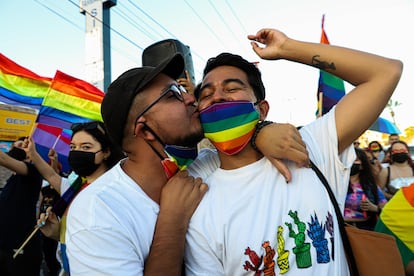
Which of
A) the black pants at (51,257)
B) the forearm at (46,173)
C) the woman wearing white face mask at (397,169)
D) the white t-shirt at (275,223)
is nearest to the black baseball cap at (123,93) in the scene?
the white t-shirt at (275,223)

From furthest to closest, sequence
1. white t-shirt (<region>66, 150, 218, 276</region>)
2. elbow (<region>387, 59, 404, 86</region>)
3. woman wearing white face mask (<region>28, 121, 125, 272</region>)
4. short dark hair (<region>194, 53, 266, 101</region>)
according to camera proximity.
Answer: woman wearing white face mask (<region>28, 121, 125, 272</region>) → short dark hair (<region>194, 53, 266, 101</region>) → elbow (<region>387, 59, 404, 86</region>) → white t-shirt (<region>66, 150, 218, 276</region>)

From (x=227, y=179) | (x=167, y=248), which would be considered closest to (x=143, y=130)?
(x=227, y=179)

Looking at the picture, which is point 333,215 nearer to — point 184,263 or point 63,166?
point 184,263

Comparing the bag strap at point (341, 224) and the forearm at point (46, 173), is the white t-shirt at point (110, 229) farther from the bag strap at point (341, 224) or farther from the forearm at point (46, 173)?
the forearm at point (46, 173)

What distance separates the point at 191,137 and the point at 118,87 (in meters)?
0.58

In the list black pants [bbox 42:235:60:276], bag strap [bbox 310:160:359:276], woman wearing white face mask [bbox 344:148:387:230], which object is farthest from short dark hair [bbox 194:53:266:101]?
black pants [bbox 42:235:60:276]

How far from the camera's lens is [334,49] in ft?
5.78

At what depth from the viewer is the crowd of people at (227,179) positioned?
4.96ft

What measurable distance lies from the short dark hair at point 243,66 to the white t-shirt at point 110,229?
0.99 meters

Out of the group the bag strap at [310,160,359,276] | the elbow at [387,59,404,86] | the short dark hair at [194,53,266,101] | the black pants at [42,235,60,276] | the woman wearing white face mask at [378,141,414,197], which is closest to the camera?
the bag strap at [310,160,359,276]

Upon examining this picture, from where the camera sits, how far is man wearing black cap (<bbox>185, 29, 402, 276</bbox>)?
1526mm

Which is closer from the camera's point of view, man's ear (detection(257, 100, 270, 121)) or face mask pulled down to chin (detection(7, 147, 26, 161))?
man's ear (detection(257, 100, 270, 121))

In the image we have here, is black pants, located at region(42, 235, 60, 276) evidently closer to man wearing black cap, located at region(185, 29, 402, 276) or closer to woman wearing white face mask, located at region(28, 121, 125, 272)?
woman wearing white face mask, located at region(28, 121, 125, 272)

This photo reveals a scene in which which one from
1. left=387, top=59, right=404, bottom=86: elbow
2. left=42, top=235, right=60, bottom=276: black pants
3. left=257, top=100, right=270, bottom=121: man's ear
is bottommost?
left=42, top=235, right=60, bottom=276: black pants
